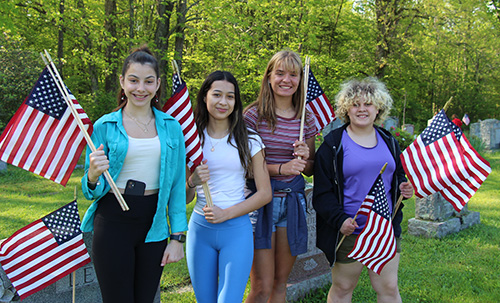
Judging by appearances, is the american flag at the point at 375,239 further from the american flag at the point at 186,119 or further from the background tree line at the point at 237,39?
the background tree line at the point at 237,39

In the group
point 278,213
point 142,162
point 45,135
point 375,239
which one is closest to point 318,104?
point 278,213

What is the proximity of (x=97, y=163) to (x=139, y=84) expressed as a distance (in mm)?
591

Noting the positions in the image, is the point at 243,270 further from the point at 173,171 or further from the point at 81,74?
the point at 81,74

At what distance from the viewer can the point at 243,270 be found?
269 cm

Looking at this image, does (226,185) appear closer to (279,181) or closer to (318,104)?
(279,181)

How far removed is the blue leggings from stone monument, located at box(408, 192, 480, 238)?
483cm

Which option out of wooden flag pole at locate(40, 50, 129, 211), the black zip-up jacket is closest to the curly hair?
the black zip-up jacket

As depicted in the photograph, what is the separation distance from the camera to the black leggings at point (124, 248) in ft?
7.98

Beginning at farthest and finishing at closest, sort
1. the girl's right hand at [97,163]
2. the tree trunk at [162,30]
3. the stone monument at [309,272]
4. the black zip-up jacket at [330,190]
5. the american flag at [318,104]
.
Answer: the tree trunk at [162,30]
the stone monument at [309,272]
the american flag at [318,104]
the black zip-up jacket at [330,190]
the girl's right hand at [97,163]

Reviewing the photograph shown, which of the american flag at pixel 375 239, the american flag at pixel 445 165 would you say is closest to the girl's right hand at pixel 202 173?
the american flag at pixel 375 239

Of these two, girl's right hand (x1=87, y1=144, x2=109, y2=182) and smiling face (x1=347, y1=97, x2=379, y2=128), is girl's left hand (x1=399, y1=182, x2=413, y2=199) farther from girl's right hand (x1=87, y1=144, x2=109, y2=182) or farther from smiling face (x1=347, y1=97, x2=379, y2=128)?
girl's right hand (x1=87, y1=144, x2=109, y2=182)

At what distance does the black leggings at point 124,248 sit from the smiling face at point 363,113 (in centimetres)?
161

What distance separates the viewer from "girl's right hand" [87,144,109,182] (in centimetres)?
227

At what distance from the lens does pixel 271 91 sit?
316 cm
